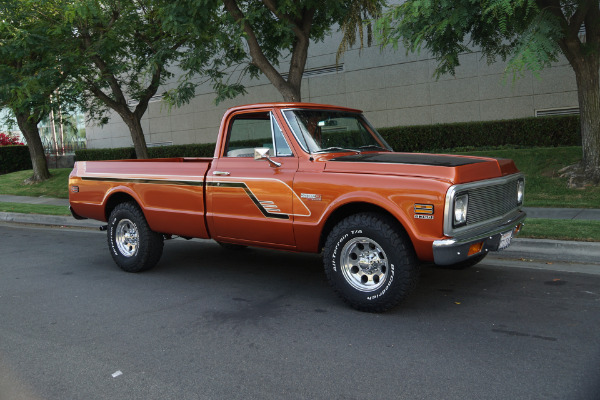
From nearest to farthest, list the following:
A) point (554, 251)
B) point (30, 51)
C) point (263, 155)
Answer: point (263, 155)
point (554, 251)
point (30, 51)

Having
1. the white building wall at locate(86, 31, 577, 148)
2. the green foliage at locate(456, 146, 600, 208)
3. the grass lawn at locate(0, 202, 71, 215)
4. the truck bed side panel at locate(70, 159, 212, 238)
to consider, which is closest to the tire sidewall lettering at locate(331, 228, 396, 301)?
the truck bed side panel at locate(70, 159, 212, 238)

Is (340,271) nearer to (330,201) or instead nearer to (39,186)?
(330,201)

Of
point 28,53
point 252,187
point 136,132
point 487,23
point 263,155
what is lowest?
point 252,187

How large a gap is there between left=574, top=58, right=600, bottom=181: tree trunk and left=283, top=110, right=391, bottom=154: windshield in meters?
6.59

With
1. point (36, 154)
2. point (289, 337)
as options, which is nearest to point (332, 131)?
point (289, 337)

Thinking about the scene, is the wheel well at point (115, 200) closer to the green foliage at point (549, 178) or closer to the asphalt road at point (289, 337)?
the asphalt road at point (289, 337)

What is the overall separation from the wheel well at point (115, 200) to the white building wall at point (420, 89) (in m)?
9.53

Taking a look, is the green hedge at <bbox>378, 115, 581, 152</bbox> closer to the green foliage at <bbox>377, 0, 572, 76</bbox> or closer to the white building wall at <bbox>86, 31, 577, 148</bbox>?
the white building wall at <bbox>86, 31, 577, 148</bbox>

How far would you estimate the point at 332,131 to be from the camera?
5.93 m

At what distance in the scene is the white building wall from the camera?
49.9 feet

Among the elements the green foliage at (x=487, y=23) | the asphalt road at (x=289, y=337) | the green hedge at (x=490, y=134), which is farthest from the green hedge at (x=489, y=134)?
the asphalt road at (x=289, y=337)

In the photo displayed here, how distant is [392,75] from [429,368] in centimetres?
1518

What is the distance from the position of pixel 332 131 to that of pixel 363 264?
5.49 feet

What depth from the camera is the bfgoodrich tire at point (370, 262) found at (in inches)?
186
